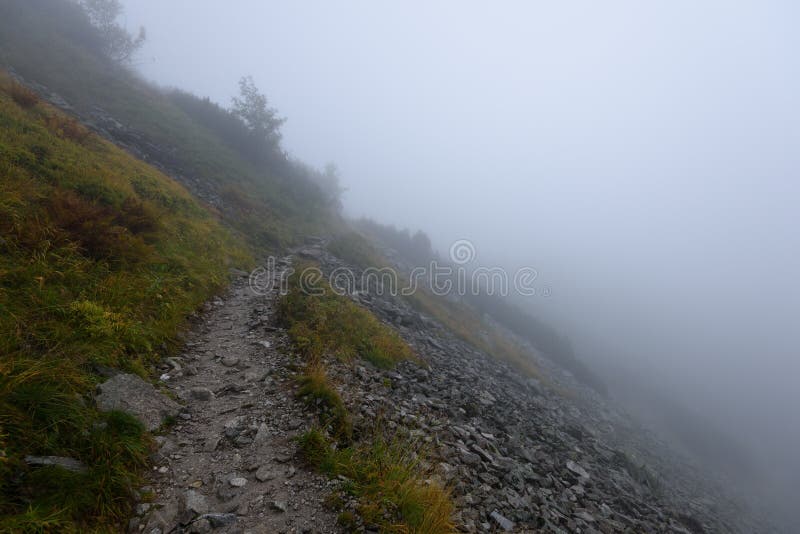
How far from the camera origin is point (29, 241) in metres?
6.09

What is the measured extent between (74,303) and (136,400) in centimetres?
208

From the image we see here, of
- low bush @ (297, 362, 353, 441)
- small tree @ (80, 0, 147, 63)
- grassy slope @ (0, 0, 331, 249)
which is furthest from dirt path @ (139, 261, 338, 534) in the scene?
small tree @ (80, 0, 147, 63)

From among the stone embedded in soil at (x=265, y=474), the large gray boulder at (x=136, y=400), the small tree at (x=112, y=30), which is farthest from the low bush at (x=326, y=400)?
the small tree at (x=112, y=30)

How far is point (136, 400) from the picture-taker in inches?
189

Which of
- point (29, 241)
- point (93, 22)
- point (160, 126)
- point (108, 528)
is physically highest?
point (93, 22)

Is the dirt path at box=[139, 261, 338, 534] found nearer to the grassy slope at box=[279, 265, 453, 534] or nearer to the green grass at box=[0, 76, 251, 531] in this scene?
the grassy slope at box=[279, 265, 453, 534]

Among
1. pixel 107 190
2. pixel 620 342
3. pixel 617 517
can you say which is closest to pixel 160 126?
pixel 107 190

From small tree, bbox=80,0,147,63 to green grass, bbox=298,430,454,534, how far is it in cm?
5315

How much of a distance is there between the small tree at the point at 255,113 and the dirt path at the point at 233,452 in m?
32.6

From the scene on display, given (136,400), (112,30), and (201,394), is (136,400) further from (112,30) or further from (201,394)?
(112,30)

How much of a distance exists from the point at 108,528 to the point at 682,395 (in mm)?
79337

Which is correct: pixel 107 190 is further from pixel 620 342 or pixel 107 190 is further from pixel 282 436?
pixel 620 342

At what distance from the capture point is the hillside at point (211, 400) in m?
3.75

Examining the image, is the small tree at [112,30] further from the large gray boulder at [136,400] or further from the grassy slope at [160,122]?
the large gray boulder at [136,400]
